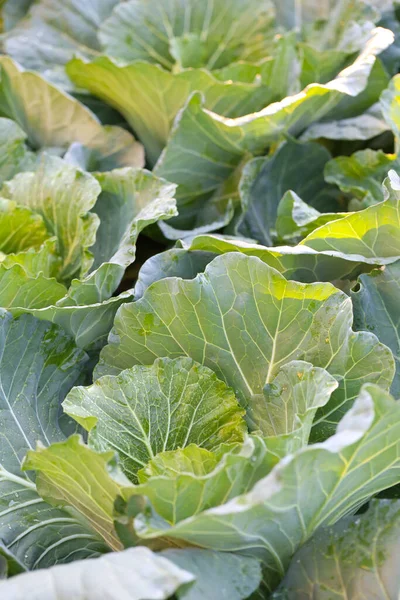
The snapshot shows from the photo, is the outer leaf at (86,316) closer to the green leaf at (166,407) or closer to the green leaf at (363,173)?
the green leaf at (166,407)

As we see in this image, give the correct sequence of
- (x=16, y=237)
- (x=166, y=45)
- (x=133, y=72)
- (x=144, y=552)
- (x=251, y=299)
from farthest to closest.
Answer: (x=166, y=45), (x=133, y=72), (x=16, y=237), (x=251, y=299), (x=144, y=552)

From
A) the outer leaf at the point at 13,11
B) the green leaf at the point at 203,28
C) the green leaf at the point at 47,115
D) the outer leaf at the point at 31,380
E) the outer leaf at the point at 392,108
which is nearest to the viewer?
the outer leaf at the point at 31,380

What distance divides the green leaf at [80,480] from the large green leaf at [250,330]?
0.26 meters

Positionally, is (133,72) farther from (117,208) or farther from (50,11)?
(50,11)

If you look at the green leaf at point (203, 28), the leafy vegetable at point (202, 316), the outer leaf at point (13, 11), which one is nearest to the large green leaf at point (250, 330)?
the leafy vegetable at point (202, 316)

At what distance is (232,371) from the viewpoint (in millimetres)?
1116

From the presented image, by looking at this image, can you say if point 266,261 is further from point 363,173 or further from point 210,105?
point 210,105

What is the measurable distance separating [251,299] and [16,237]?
0.66 m

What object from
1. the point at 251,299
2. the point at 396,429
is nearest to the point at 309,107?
the point at 251,299

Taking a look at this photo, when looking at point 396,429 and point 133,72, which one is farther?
point 133,72

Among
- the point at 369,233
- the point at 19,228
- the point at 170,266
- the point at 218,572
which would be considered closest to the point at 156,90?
the point at 19,228

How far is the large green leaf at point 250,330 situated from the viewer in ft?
3.38

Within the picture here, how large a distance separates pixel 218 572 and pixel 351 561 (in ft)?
→ 0.64

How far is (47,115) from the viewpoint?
1.76 meters
